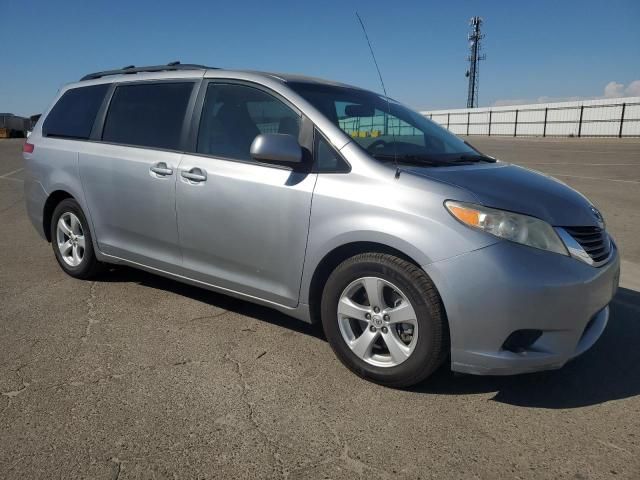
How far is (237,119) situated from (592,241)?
2.32m

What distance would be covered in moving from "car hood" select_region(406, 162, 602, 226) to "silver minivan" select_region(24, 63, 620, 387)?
1 centimetres

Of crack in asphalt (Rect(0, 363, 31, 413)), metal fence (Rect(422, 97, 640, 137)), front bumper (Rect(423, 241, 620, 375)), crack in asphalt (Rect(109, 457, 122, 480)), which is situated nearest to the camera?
crack in asphalt (Rect(109, 457, 122, 480))

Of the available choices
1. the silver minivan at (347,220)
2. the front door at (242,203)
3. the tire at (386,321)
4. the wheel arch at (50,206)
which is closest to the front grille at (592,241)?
the silver minivan at (347,220)

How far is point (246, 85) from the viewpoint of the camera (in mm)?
3502

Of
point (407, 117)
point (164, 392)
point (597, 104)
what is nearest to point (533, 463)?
point (164, 392)

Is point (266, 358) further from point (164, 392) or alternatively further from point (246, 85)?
point (246, 85)

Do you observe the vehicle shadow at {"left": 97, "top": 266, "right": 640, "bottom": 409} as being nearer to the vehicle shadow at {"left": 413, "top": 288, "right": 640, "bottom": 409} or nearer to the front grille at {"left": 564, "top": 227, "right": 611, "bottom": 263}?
the vehicle shadow at {"left": 413, "top": 288, "right": 640, "bottom": 409}

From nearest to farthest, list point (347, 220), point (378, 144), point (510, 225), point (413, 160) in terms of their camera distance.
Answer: point (510, 225), point (347, 220), point (413, 160), point (378, 144)

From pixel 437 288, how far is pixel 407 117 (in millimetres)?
1822

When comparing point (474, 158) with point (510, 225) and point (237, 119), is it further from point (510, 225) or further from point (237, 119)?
point (237, 119)

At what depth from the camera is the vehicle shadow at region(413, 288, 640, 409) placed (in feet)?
9.16

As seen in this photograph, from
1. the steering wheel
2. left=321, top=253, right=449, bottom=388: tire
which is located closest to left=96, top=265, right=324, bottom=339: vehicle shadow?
left=321, top=253, right=449, bottom=388: tire

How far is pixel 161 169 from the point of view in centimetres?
371

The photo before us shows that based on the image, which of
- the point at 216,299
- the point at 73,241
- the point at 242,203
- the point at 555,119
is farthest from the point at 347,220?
the point at 555,119
